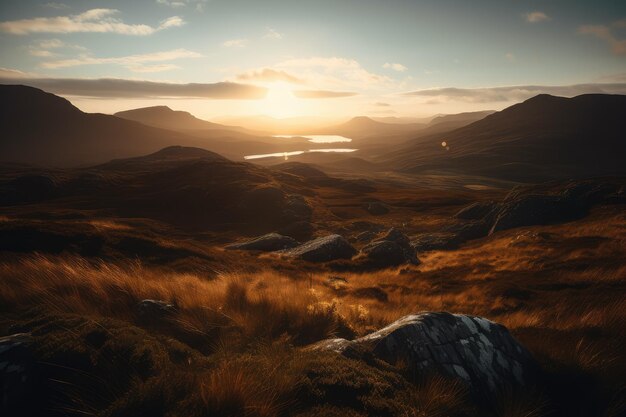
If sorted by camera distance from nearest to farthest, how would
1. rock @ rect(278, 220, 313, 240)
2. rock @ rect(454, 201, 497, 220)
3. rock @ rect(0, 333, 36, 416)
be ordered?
rock @ rect(0, 333, 36, 416) → rock @ rect(278, 220, 313, 240) → rock @ rect(454, 201, 497, 220)

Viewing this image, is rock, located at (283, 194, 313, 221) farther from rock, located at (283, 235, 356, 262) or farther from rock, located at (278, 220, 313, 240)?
rock, located at (283, 235, 356, 262)

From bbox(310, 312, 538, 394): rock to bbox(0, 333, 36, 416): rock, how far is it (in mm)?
3498

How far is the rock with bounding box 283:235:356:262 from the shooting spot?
28172 millimetres

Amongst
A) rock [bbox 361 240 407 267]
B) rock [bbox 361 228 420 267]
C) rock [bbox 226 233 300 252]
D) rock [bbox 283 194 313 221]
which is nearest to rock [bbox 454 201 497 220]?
rock [bbox 283 194 313 221]

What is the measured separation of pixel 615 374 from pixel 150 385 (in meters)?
6.27

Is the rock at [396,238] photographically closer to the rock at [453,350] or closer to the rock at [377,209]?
the rock at [453,350]

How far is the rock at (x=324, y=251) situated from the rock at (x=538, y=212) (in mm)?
18376

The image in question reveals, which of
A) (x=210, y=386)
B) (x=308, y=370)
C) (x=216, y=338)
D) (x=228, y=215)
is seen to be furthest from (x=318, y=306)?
(x=228, y=215)

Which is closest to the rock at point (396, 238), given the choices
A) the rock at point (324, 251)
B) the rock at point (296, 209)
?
the rock at point (324, 251)

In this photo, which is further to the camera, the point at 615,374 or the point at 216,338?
the point at 216,338

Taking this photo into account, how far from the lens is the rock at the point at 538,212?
37.2 meters

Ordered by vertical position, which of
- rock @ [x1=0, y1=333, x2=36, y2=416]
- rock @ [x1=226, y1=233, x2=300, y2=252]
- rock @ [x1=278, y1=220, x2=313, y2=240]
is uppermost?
rock @ [x1=0, y1=333, x2=36, y2=416]

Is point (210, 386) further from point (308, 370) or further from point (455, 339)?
point (455, 339)

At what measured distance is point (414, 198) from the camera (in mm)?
81000
